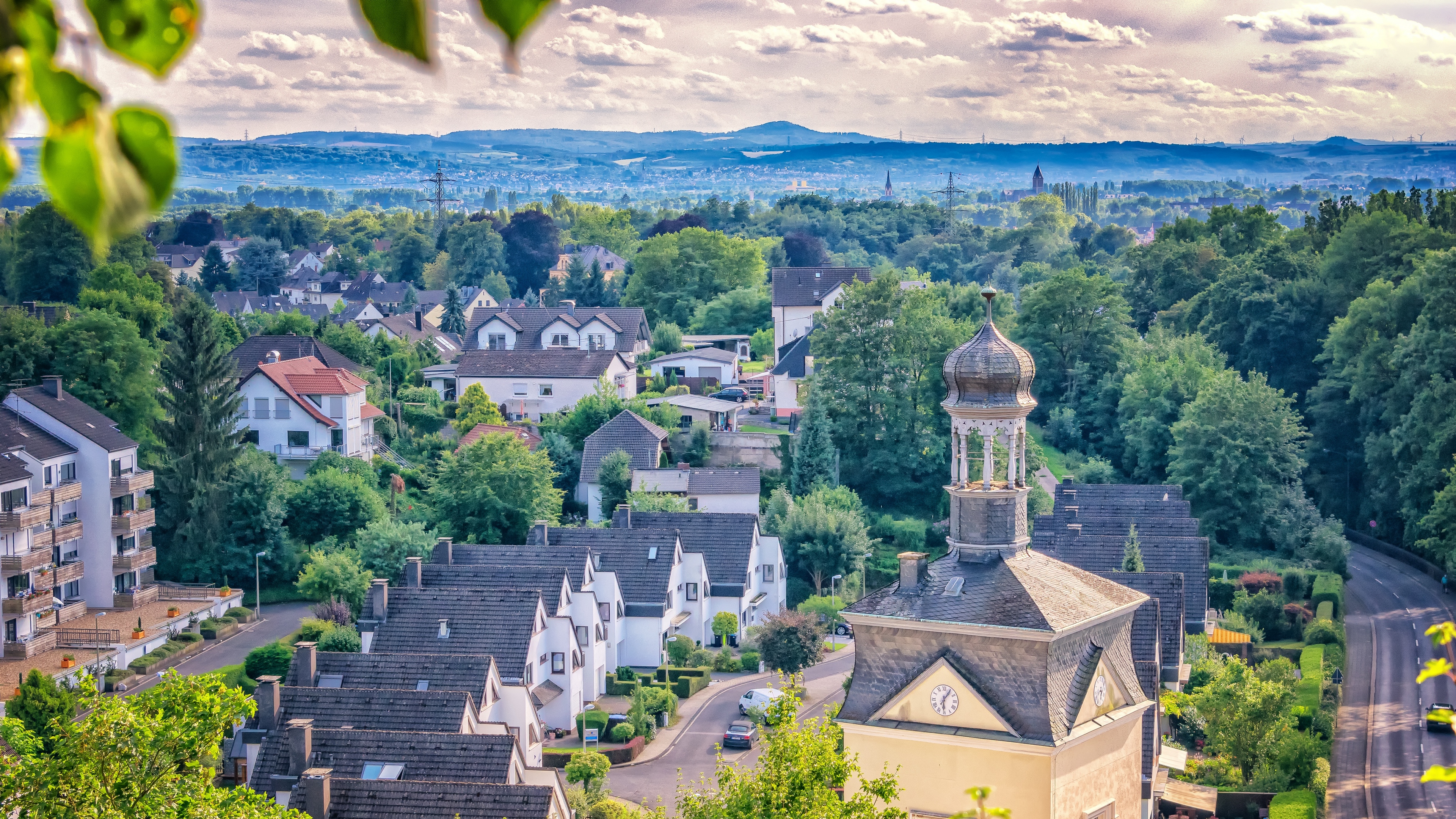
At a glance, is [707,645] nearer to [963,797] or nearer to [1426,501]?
[1426,501]

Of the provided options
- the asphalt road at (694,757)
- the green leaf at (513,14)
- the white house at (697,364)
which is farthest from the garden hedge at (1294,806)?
the white house at (697,364)

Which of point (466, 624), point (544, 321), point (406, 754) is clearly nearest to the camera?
point (406, 754)

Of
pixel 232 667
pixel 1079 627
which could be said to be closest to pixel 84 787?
pixel 1079 627

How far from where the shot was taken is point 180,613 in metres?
48.3

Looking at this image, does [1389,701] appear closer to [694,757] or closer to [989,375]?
[694,757]

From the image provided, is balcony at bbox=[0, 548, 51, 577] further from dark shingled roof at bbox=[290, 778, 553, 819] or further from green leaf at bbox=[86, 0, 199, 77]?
green leaf at bbox=[86, 0, 199, 77]

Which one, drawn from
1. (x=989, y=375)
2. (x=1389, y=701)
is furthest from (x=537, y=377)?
(x=989, y=375)

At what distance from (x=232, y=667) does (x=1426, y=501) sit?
42.6 metres

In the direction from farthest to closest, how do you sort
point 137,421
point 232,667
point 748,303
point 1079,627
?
point 748,303
point 137,421
point 232,667
point 1079,627

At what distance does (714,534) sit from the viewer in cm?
5253

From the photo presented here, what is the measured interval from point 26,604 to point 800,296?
177 feet

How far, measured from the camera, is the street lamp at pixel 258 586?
50406mm

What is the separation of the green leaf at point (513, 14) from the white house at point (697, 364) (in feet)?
270

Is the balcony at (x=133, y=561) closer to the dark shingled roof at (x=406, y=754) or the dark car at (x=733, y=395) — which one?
the dark shingled roof at (x=406, y=754)
